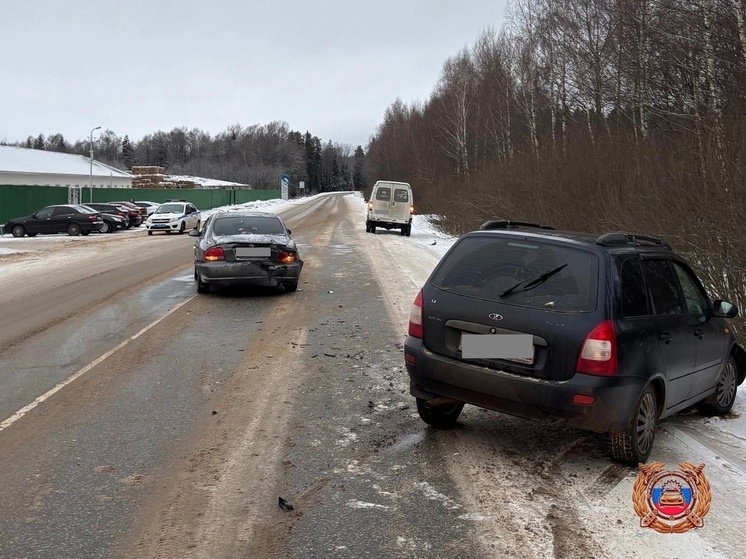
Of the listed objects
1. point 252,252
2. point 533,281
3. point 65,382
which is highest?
point 533,281

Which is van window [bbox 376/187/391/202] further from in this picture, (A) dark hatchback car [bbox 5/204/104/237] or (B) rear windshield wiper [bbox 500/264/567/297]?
(B) rear windshield wiper [bbox 500/264/567/297]

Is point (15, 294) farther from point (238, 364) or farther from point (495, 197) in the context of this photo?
point (495, 197)

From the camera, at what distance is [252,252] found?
11414mm

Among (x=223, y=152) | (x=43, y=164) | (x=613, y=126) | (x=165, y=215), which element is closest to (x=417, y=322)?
(x=613, y=126)

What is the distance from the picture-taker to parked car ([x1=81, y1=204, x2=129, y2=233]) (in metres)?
32.4

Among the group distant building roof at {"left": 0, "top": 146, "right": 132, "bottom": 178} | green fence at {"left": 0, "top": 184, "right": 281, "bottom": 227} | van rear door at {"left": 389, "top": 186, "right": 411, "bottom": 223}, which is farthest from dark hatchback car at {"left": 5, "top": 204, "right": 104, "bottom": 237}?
distant building roof at {"left": 0, "top": 146, "right": 132, "bottom": 178}

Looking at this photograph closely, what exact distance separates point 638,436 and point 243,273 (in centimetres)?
810

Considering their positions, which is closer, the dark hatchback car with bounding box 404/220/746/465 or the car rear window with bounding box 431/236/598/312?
the dark hatchback car with bounding box 404/220/746/465

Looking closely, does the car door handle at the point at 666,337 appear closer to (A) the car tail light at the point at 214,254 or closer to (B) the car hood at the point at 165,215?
(A) the car tail light at the point at 214,254

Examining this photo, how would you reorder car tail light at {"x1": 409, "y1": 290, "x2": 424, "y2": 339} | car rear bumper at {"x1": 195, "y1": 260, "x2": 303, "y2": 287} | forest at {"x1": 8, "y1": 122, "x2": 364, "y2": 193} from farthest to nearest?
forest at {"x1": 8, "y1": 122, "x2": 364, "y2": 193}, car rear bumper at {"x1": 195, "y1": 260, "x2": 303, "y2": 287}, car tail light at {"x1": 409, "y1": 290, "x2": 424, "y2": 339}

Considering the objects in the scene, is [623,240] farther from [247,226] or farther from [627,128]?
[627,128]

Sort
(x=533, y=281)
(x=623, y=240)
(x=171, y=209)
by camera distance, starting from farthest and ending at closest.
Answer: (x=171, y=209) → (x=623, y=240) → (x=533, y=281)

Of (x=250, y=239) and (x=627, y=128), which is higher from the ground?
(x=627, y=128)

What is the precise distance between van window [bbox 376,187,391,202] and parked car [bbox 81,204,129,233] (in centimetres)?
1345
